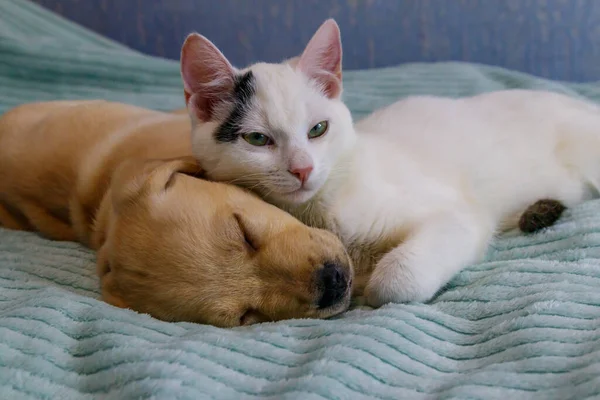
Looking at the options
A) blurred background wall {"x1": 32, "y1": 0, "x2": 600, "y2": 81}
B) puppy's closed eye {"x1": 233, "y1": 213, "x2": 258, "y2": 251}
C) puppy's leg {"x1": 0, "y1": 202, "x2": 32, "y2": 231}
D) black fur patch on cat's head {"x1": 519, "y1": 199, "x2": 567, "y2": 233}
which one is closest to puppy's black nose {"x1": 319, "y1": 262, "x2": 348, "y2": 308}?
puppy's closed eye {"x1": 233, "y1": 213, "x2": 258, "y2": 251}

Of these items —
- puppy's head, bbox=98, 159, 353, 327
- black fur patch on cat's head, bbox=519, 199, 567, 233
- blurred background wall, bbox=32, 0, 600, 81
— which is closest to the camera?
puppy's head, bbox=98, 159, 353, 327

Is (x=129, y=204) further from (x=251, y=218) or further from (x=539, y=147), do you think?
(x=539, y=147)

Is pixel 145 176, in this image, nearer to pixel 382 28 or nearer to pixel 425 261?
pixel 425 261

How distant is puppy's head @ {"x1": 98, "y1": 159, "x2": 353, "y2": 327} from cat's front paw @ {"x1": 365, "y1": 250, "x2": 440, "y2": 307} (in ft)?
0.24

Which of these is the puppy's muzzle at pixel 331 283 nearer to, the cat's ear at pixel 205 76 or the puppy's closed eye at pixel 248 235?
the puppy's closed eye at pixel 248 235

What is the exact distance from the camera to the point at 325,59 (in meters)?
1.54

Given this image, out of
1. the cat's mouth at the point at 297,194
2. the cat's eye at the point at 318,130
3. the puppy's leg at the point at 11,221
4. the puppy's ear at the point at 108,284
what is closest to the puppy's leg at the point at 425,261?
the cat's mouth at the point at 297,194

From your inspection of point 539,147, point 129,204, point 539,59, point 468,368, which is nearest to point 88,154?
A: point 129,204

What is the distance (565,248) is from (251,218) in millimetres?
800

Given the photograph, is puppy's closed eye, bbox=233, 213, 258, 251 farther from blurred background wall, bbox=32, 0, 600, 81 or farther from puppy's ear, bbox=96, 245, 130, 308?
blurred background wall, bbox=32, 0, 600, 81

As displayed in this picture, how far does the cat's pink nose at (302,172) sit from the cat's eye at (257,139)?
0.12 metres

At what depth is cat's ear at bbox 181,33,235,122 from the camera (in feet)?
4.59

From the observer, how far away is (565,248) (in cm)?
142

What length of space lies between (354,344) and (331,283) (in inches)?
7.0
